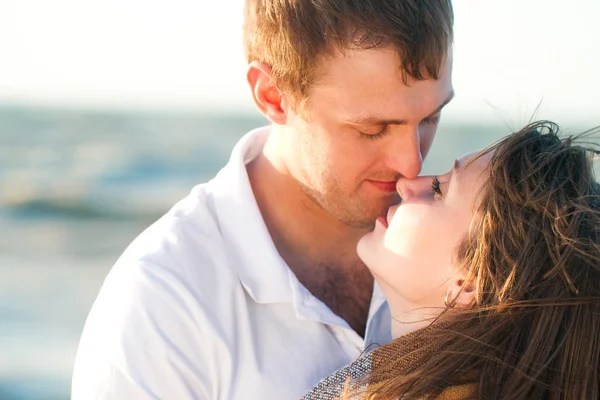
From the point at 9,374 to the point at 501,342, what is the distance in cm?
420

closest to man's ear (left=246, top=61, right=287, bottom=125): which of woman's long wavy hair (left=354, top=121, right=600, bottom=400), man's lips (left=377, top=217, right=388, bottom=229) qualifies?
man's lips (left=377, top=217, right=388, bottom=229)

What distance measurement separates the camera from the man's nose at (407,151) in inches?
107

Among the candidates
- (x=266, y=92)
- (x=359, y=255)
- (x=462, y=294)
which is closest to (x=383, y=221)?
(x=359, y=255)

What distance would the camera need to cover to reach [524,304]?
2203 mm

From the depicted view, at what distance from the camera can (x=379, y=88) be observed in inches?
105

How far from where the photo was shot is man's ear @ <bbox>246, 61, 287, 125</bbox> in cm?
297

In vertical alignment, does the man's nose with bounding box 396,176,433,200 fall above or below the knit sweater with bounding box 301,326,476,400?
above

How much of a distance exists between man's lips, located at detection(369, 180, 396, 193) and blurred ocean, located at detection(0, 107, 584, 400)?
3341 mm

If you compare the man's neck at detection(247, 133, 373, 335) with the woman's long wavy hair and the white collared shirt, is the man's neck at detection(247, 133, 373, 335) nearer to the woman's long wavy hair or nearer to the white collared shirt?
the white collared shirt

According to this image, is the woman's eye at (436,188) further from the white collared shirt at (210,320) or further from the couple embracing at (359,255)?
the white collared shirt at (210,320)

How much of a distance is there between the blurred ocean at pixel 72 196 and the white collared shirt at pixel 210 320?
3187 millimetres

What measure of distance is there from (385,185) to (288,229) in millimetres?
357

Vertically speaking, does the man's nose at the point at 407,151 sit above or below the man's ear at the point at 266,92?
below

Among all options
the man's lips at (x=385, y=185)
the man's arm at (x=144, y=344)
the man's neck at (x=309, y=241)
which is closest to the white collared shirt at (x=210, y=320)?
the man's arm at (x=144, y=344)
